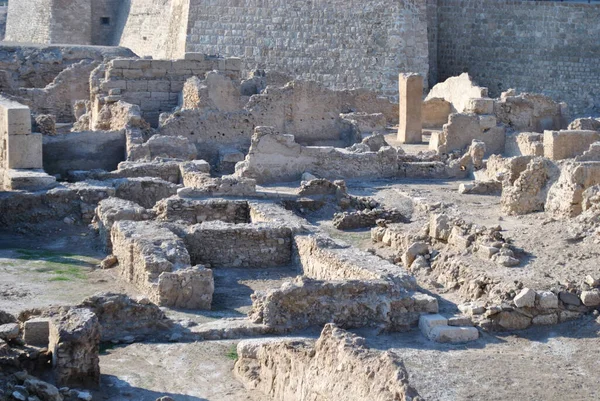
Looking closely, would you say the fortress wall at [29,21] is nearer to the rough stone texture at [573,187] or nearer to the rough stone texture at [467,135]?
the rough stone texture at [467,135]

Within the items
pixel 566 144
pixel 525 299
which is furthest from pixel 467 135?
pixel 525 299

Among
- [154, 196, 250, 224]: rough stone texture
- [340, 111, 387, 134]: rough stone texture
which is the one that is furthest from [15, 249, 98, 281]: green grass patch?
[340, 111, 387, 134]: rough stone texture

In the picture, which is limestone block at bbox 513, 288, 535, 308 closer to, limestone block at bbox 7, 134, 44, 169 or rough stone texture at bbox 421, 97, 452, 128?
limestone block at bbox 7, 134, 44, 169

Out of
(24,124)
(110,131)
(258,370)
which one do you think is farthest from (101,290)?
(110,131)

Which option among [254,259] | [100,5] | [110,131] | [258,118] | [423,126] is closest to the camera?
[254,259]

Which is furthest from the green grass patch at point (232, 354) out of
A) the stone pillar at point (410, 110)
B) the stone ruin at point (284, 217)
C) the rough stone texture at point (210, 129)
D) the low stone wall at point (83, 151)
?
the stone pillar at point (410, 110)

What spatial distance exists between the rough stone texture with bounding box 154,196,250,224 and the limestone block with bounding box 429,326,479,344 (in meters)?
4.85

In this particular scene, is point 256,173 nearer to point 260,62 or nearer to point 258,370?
point 258,370

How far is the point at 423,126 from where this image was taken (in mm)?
25438

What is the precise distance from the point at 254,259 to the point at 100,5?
1085 inches

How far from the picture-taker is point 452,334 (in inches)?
401

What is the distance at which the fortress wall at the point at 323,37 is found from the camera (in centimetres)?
3039

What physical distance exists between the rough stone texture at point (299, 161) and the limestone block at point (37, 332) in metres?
8.27

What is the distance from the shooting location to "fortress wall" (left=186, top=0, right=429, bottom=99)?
30.4 metres
